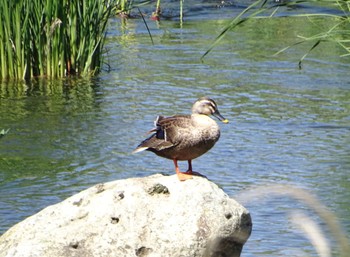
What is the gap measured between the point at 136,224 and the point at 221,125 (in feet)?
15.7

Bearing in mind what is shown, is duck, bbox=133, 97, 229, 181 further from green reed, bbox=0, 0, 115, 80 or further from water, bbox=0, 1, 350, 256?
green reed, bbox=0, 0, 115, 80

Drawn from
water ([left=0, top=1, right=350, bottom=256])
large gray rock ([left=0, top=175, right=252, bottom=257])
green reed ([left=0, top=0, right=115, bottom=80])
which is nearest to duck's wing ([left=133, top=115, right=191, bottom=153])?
large gray rock ([left=0, top=175, right=252, bottom=257])

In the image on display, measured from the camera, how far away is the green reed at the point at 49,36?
10.1m

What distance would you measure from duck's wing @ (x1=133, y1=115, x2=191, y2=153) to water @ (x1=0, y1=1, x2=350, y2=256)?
1.97ft

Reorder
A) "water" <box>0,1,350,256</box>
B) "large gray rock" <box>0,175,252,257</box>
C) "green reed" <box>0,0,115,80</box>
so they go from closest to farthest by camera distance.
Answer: "large gray rock" <box>0,175,252,257</box>
"water" <box>0,1,350,256</box>
"green reed" <box>0,0,115,80</box>

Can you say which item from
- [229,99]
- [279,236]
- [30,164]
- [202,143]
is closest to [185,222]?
[202,143]

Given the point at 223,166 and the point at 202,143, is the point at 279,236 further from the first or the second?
the point at 223,166

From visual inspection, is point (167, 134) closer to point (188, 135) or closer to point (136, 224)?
point (188, 135)

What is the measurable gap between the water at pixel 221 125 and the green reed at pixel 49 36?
218mm

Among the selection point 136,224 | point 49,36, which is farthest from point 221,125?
point 136,224

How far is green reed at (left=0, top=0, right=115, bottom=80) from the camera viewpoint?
397 inches

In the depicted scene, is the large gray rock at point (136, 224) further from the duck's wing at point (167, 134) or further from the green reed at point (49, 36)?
the green reed at point (49, 36)

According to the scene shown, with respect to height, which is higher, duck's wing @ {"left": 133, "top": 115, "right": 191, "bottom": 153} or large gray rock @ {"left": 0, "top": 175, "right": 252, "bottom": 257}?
duck's wing @ {"left": 133, "top": 115, "right": 191, "bottom": 153}

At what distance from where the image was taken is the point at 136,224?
402 centimetres
